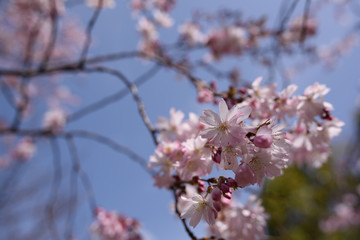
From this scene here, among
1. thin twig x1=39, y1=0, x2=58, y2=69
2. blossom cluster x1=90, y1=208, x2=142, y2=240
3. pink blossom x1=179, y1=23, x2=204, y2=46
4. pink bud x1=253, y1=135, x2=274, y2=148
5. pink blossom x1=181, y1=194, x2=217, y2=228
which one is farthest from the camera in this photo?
pink blossom x1=179, y1=23, x2=204, y2=46

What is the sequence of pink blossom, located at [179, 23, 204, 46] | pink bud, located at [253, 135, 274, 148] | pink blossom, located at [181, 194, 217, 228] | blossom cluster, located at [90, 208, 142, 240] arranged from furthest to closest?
1. pink blossom, located at [179, 23, 204, 46]
2. blossom cluster, located at [90, 208, 142, 240]
3. pink blossom, located at [181, 194, 217, 228]
4. pink bud, located at [253, 135, 274, 148]

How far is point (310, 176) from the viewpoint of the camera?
578 inches

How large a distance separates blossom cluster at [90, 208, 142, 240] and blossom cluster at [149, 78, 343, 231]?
3.06 ft

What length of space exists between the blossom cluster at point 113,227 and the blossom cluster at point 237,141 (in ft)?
3.06

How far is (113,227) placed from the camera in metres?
1.92

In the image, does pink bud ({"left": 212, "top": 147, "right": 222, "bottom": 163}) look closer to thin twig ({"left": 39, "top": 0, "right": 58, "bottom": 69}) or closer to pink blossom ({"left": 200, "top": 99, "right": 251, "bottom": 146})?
pink blossom ({"left": 200, "top": 99, "right": 251, "bottom": 146})

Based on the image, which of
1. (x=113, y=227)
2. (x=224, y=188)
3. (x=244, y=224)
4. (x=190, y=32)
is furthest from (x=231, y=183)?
(x=190, y=32)

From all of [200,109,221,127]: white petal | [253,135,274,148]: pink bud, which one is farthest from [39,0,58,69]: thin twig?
[253,135,274,148]: pink bud

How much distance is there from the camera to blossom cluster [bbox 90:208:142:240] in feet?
6.08

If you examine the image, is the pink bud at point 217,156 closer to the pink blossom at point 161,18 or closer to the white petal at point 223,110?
the white petal at point 223,110

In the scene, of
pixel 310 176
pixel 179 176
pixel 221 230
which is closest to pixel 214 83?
pixel 179 176

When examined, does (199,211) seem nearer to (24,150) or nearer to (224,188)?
(224,188)

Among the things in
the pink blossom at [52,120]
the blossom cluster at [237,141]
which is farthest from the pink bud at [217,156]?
the pink blossom at [52,120]

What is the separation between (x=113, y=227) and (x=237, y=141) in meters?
1.61
